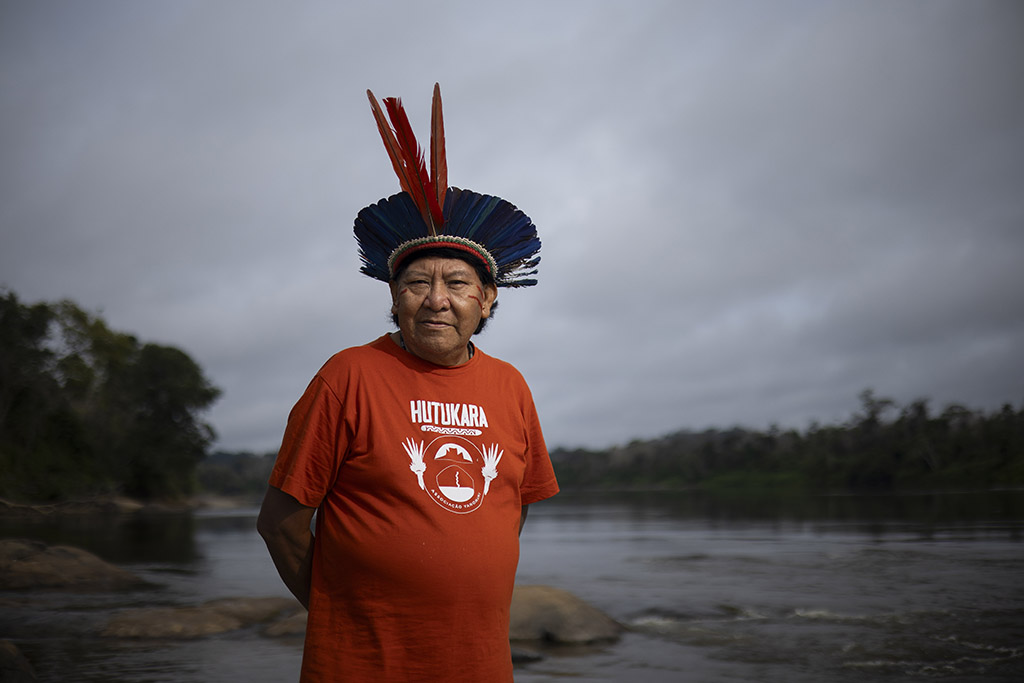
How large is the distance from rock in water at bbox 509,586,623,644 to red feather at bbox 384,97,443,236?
679 cm

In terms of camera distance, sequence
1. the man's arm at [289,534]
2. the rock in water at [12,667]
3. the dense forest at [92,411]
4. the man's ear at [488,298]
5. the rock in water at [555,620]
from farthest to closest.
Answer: the dense forest at [92,411] < the rock in water at [555,620] < the rock in water at [12,667] < the man's ear at [488,298] < the man's arm at [289,534]

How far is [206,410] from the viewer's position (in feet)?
189

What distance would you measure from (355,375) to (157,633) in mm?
7908

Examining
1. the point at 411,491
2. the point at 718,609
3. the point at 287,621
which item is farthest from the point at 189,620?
the point at 411,491

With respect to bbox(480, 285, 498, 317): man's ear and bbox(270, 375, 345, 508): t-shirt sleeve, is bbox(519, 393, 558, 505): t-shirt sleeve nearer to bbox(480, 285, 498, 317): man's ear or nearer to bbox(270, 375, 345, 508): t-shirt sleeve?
bbox(480, 285, 498, 317): man's ear

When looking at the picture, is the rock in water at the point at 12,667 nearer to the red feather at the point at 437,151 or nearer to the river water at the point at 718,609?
the river water at the point at 718,609

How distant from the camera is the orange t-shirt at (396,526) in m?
2.35

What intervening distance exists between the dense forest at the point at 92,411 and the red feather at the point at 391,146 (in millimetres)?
7011

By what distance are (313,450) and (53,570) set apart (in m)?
12.9

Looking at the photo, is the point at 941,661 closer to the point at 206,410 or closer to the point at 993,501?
the point at 993,501

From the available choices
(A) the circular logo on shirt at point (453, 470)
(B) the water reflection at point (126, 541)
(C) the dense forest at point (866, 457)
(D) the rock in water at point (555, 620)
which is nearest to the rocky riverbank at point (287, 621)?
(D) the rock in water at point (555, 620)

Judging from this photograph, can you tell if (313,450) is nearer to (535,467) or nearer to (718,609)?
(535,467)

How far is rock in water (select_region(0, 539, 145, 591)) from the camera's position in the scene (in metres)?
12.5

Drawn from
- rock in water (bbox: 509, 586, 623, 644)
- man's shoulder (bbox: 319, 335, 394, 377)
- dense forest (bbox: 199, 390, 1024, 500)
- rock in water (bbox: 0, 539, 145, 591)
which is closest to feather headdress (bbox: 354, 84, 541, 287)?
man's shoulder (bbox: 319, 335, 394, 377)
